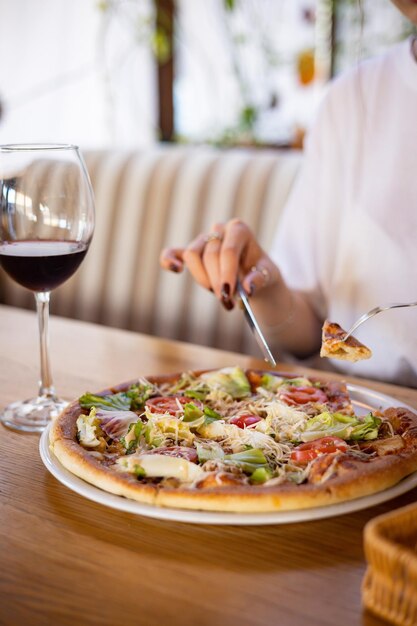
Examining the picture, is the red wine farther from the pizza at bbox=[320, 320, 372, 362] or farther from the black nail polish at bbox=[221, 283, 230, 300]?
the pizza at bbox=[320, 320, 372, 362]

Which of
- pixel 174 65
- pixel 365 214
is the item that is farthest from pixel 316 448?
pixel 174 65

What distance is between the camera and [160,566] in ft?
2.27

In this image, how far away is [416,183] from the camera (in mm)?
1568

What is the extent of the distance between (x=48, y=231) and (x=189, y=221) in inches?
59.8

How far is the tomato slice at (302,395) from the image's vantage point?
3.36 feet

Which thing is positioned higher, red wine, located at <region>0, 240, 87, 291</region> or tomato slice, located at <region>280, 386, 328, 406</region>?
red wine, located at <region>0, 240, 87, 291</region>

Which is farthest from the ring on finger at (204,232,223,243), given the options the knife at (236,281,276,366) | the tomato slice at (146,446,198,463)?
the tomato slice at (146,446,198,463)

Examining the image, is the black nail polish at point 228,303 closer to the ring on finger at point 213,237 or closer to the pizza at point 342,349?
the ring on finger at point 213,237

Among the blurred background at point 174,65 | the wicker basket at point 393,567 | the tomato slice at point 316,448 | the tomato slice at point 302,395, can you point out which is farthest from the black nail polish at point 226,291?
the blurred background at point 174,65

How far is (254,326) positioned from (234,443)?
0.99 feet

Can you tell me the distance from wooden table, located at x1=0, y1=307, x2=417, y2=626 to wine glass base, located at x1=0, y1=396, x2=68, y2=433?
0.13 m

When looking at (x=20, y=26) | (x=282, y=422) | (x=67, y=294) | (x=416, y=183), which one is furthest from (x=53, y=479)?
(x=20, y=26)

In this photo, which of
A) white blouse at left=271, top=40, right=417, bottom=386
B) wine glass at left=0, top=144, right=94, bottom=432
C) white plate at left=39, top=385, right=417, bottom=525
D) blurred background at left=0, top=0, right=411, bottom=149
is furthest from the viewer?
blurred background at left=0, top=0, right=411, bottom=149

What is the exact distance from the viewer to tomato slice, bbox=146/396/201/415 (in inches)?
38.4
